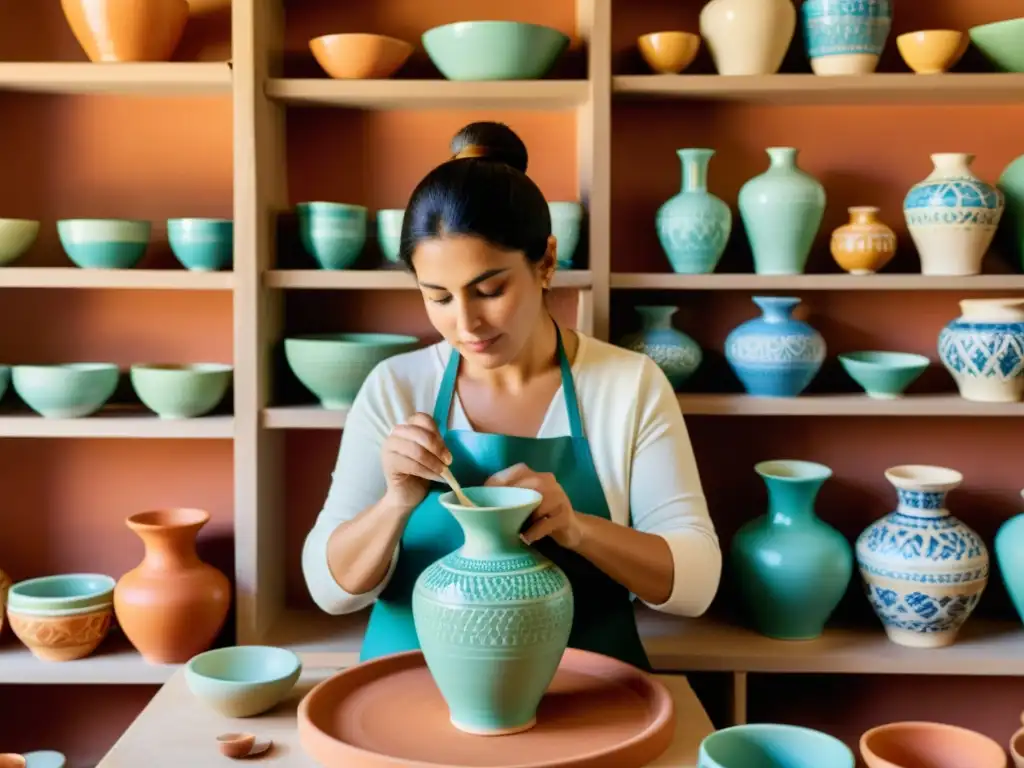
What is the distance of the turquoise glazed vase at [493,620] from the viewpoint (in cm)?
123

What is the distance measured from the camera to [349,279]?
2.20 m

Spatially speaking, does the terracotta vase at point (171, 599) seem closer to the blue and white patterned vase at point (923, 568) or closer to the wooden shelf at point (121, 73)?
the wooden shelf at point (121, 73)

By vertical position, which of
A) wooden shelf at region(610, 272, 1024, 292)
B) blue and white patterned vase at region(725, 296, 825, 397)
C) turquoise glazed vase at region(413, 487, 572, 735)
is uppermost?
wooden shelf at region(610, 272, 1024, 292)

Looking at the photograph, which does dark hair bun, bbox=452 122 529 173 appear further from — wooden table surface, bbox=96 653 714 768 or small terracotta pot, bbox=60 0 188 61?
wooden table surface, bbox=96 653 714 768

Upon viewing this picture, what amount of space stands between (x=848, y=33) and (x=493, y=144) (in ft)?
2.79

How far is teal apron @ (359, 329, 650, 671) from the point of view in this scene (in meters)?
1.79

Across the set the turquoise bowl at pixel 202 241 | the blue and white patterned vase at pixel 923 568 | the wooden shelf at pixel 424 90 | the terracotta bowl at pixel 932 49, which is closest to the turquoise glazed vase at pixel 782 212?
the terracotta bowl at pixel 932 49

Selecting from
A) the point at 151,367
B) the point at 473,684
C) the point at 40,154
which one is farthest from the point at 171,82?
the point at 473,684

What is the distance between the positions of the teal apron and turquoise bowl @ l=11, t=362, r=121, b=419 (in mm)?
841

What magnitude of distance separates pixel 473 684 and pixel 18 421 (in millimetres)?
1427

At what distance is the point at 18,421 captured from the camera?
221cm

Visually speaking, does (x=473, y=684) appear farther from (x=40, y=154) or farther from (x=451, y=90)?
(x=40, y=154)

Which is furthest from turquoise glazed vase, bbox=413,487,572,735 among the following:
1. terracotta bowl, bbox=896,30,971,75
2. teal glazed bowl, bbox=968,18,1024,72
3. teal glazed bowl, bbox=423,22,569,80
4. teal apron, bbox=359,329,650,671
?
teal glazed bowl, bbox=968,18,1024,72

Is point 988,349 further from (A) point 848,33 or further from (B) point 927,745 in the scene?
(B) point 927,745
